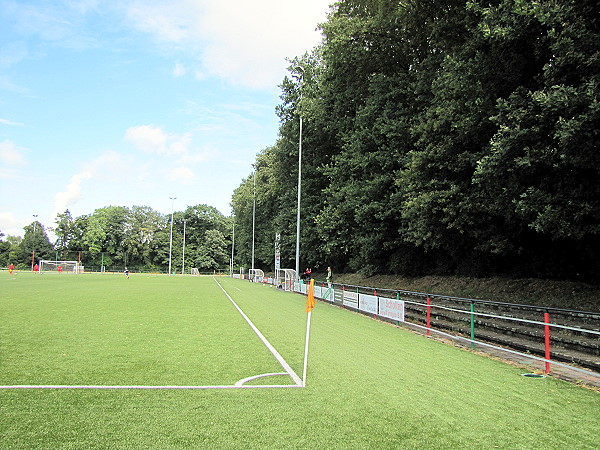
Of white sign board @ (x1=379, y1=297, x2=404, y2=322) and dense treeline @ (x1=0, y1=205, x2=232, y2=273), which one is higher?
dense treeline @ (x1=0, y1=205, x2=232, y2=273)

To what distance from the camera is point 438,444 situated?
4.24 meters

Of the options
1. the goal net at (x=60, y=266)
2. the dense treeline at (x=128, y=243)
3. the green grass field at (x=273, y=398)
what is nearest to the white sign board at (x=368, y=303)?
the green grass field at (x=273, y=398)

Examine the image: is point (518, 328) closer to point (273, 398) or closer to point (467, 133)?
point (467, 133)

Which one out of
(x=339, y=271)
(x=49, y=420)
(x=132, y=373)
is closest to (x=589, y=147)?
(x=132, y=373)

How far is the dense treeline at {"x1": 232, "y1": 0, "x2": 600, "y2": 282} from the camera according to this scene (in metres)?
10.3

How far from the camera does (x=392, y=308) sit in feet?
46.4

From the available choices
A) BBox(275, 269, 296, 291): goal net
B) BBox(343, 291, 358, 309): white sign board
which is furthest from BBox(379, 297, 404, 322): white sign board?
BBox(275, 269, 296, 291): goal net

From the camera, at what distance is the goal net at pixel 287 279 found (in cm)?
3403

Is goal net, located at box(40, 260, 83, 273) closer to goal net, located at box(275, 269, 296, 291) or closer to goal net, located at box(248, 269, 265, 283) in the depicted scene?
goal net, located at box(248, 269, 265, 283)

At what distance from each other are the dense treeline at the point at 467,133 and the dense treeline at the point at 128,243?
77.6 m

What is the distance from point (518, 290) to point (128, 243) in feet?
325

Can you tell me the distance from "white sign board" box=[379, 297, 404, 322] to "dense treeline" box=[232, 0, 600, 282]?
3542 mm

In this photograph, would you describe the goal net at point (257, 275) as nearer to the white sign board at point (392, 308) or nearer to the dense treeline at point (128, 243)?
the white sign board at point (392, 308)

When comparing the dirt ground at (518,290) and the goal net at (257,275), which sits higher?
the dirt ground at (518,290)
